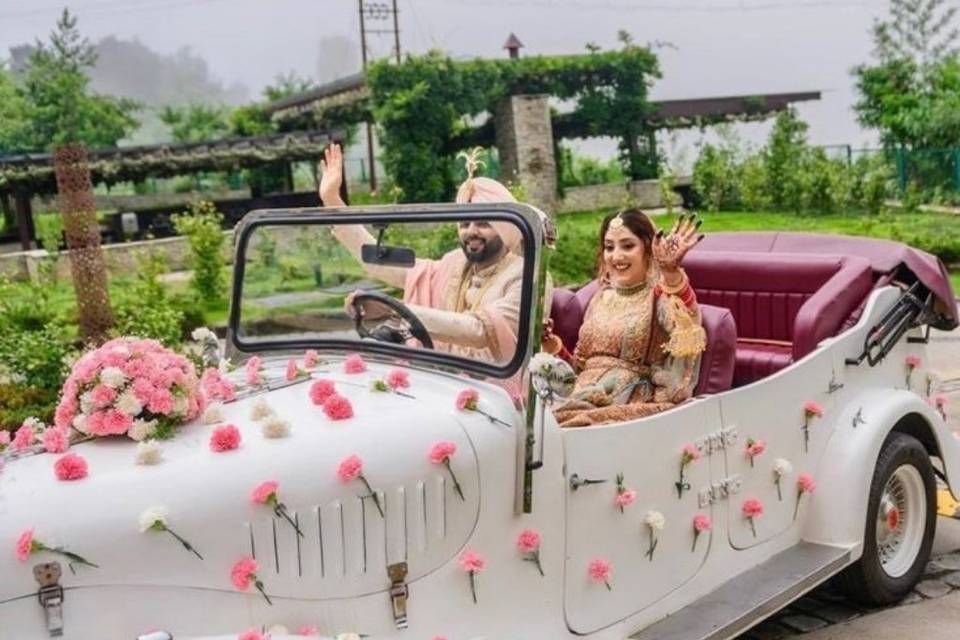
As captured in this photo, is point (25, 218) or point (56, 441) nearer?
point (56, 441)

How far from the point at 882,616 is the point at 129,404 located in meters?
2.95

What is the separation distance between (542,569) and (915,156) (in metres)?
23.2

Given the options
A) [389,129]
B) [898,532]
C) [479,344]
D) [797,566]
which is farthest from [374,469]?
[389,129]

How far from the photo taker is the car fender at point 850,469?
405 cm

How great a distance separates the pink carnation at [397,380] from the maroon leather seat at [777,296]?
182 centimetres

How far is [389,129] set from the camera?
2755 centimetres

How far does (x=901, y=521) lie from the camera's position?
4445 millimetres

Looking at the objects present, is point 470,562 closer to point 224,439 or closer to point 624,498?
point 624,498

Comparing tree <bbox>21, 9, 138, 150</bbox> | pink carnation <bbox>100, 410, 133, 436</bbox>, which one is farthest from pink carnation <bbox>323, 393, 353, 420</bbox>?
tree <bbox>21, 9, 138, 150</bbox>

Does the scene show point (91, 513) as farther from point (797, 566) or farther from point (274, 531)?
point (797, 566)

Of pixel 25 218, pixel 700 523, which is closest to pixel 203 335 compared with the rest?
pixel 700 523

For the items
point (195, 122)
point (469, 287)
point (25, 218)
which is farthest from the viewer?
point (195, 122)

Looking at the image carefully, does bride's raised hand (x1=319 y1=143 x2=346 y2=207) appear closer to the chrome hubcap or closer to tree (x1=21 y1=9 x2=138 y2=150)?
the chrome hubcap

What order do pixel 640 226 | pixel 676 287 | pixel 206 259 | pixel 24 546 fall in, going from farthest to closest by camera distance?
pixel 206 259
pixel 640 226
pixel 676 287
pixel 24 546
